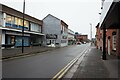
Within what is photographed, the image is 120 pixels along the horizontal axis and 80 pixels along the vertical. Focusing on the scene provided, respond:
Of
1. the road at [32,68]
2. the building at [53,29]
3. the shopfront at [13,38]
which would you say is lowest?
the road at [32,68]

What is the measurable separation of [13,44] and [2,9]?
711cm

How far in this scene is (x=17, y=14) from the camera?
38.2m

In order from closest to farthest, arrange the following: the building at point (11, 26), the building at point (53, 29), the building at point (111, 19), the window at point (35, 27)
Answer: the building at point (111, 19) → the building at point (11, 26) → the window at point (35, 27) → the building at point (53, 29)

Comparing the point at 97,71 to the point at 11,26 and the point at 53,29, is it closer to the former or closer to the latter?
the point at 11,26

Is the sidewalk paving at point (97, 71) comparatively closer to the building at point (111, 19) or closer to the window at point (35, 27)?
A: the building at point (111, 19)

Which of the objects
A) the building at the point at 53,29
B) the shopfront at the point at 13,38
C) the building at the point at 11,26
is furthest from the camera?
the building at the point at 53,29

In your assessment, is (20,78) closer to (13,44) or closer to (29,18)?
(13,44)

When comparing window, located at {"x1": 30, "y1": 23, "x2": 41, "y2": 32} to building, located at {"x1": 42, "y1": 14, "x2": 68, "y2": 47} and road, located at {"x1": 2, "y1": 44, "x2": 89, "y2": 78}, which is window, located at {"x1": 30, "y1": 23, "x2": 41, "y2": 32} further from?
road, located at {"x1": 2, "y1": 44, "x2": 89, "y2": 78}

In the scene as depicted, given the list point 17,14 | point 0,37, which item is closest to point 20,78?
point 0,37

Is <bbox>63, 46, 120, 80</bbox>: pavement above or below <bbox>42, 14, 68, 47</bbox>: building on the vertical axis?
below

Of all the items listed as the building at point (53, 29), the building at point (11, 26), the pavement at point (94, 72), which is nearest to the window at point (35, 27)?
the building at point (11, 26)

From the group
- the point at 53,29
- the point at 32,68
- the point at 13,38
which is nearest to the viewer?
the point at 32,68

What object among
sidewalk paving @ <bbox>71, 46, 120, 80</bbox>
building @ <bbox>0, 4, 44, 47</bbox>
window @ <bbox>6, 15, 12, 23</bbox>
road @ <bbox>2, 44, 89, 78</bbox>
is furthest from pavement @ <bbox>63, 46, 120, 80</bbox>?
window @ <bbox>6, 15, 12, 23</bbox>

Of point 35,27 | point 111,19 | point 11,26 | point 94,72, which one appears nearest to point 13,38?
point 11,26
